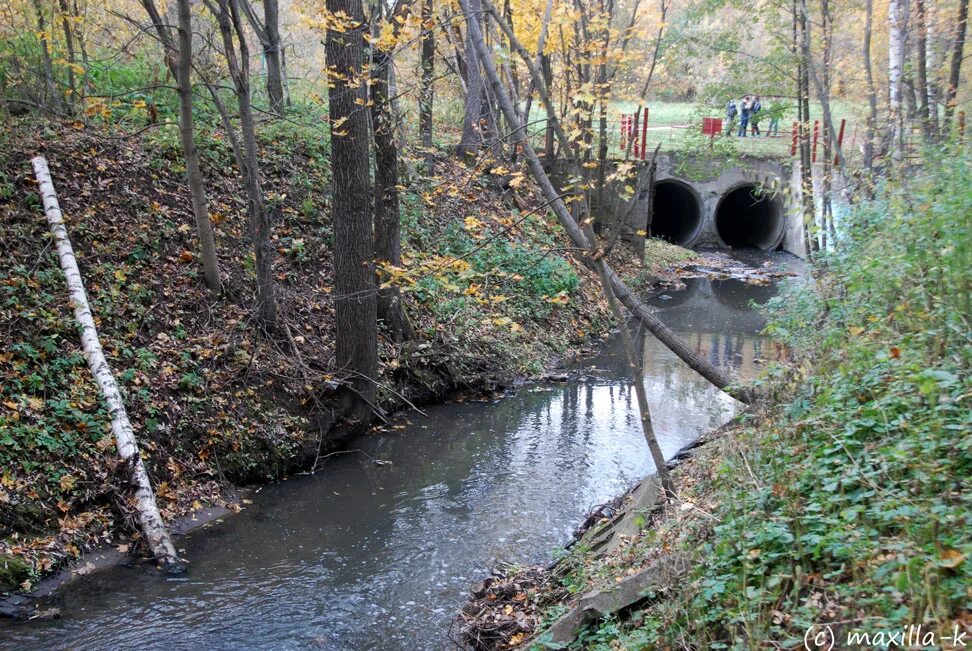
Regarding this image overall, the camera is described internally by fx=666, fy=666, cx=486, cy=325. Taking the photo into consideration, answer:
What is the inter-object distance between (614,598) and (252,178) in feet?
23.7

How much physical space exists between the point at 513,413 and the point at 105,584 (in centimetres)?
639

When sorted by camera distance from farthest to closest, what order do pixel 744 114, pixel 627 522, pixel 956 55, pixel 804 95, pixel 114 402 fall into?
pixel 744 114
pixel 804 95
pixel 956 55
pixel 114 402
pixel 627 522

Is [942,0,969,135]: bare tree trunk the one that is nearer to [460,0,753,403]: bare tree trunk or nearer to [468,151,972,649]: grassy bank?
[468,151,972,649]: grassy bank

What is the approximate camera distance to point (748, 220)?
32.6 m

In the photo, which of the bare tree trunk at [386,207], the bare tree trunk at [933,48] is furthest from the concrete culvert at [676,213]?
the bare tree trunk at [386,207]

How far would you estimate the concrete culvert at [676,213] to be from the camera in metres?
29.4

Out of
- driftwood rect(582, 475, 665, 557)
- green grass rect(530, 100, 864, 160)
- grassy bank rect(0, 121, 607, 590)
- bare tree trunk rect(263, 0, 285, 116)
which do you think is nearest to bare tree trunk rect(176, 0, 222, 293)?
grassy bank rect(0, 121, 607, 590)

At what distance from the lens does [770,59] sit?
1454 cm

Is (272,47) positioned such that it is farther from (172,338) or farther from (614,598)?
(614,598)

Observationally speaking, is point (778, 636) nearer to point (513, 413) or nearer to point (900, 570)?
point (900, 570)

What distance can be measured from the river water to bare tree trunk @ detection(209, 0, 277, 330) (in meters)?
2.45

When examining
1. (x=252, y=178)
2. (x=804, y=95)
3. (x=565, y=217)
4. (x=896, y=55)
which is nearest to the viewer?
(x=565, y=217)

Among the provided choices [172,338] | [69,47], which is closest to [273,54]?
[69,47]

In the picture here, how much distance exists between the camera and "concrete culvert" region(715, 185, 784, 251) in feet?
95.8
